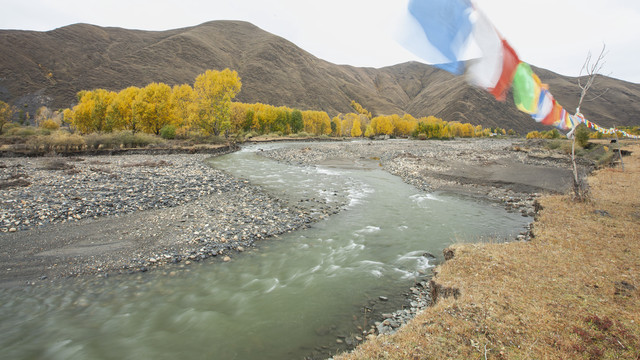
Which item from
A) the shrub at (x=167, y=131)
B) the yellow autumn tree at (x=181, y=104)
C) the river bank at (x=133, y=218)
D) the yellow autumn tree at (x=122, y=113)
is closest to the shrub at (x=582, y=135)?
the river bank at (x=133, y=218)

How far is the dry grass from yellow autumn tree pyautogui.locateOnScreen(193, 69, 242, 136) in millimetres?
53075

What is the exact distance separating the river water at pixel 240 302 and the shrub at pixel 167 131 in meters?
51.1

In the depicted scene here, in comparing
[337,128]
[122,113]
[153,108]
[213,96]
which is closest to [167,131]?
[153,108]

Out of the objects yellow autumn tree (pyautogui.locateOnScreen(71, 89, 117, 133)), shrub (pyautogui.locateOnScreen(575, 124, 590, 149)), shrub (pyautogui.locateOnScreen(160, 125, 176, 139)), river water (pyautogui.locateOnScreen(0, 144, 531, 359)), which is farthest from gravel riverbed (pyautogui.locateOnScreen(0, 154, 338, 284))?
shrub (pyautogui.locateOnScreen(575, 124, 590, 149))

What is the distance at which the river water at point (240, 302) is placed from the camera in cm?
589

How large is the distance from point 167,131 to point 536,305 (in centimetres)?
5965

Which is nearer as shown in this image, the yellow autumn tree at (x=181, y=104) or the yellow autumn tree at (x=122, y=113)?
the yellow autumn tree at (x=122, y=113)

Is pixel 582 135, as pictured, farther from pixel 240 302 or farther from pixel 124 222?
pixel 124 222

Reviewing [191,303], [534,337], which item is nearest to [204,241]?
[191,303]

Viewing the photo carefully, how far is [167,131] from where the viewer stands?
5303 cm

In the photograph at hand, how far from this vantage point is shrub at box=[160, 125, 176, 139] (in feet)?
174

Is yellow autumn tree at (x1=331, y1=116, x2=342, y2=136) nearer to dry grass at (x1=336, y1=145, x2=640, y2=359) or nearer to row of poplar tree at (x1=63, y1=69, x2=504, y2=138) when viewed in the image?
row of poplar tree at (x1=63, y1=69, x2=504, y2=138)

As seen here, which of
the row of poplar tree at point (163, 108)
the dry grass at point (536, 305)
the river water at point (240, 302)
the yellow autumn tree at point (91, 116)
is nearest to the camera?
the dry grass at point (536, 305)

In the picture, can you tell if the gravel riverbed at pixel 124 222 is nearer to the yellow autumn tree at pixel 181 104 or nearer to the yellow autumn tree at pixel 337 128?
the yellow autumn tree at pixel 181 104
